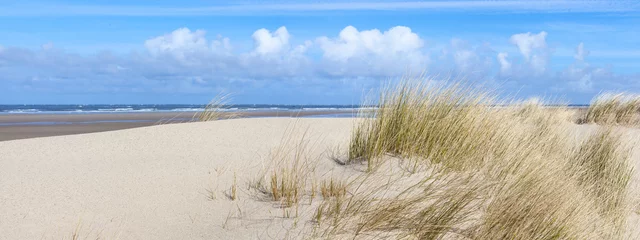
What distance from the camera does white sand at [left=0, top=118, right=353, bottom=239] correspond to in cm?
345

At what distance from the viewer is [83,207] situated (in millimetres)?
3828

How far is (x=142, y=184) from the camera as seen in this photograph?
4.34 metres

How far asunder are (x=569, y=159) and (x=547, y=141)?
470 mm

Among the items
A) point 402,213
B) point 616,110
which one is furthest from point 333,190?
point 616,110

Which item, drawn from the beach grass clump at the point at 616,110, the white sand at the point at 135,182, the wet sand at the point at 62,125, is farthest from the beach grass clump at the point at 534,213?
the beach grass clump at the point at 616,110

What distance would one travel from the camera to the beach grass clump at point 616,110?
1182cm

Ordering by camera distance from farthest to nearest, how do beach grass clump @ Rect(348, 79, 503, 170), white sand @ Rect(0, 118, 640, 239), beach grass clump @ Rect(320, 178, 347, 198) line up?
beach grass clump @ Rect(348, 79, 503, 170) → beach grass clump @ Rect(320, 178, 347, 198) → white sand @ Rect(0, 118, 640, 239)

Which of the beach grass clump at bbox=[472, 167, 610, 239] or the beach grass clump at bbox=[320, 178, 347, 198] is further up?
the beach grass clump at bbox=[320, 178, 347, 198]

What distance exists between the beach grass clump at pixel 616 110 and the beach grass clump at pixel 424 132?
7.93m

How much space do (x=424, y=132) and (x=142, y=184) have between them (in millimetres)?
2350

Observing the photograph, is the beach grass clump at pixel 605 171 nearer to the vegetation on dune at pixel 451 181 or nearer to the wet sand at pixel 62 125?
the vegetation on dune at pixel 451 181

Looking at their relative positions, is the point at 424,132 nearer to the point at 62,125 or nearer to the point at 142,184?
the point at 142,184

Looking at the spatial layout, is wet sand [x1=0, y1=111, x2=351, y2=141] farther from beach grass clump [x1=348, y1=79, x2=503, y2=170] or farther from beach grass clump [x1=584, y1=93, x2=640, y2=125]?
beach grass clump [x1=584, y1=93, x2=640, y2=125]

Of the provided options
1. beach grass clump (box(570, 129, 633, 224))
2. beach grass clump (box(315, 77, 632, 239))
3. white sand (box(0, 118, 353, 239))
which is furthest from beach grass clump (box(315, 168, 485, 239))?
beach grass clump (box(570, 129, 633, 224))
